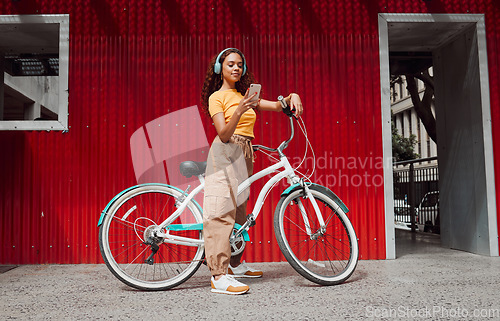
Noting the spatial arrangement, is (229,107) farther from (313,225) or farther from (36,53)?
(36,53)

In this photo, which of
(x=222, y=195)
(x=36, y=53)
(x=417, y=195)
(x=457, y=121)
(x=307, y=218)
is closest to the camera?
(x=222, y=195)

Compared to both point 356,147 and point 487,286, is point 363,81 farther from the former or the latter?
point 487,286

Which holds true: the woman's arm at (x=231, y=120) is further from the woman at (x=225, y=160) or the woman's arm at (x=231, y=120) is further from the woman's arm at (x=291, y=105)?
the woman's arm at (x=291, y=105)

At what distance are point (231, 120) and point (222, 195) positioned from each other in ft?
1.74

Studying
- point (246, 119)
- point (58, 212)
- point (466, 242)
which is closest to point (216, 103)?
point (246, 119)

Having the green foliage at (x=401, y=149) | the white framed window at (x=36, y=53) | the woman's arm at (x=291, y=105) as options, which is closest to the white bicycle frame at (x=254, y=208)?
the woman's arm at (x=291, y=105)

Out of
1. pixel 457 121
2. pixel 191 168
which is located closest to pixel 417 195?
pixel 457 121

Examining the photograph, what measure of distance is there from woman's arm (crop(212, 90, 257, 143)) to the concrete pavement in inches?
42.0

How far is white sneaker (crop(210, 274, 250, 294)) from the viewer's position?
9.14 ft

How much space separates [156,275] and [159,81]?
1.96 m

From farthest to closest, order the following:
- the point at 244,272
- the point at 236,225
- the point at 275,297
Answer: the point at 244,272
the point at 236,225
the point at 275,297

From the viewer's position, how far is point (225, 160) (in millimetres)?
2955

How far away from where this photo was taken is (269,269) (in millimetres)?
3768

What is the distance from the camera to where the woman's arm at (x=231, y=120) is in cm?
267
